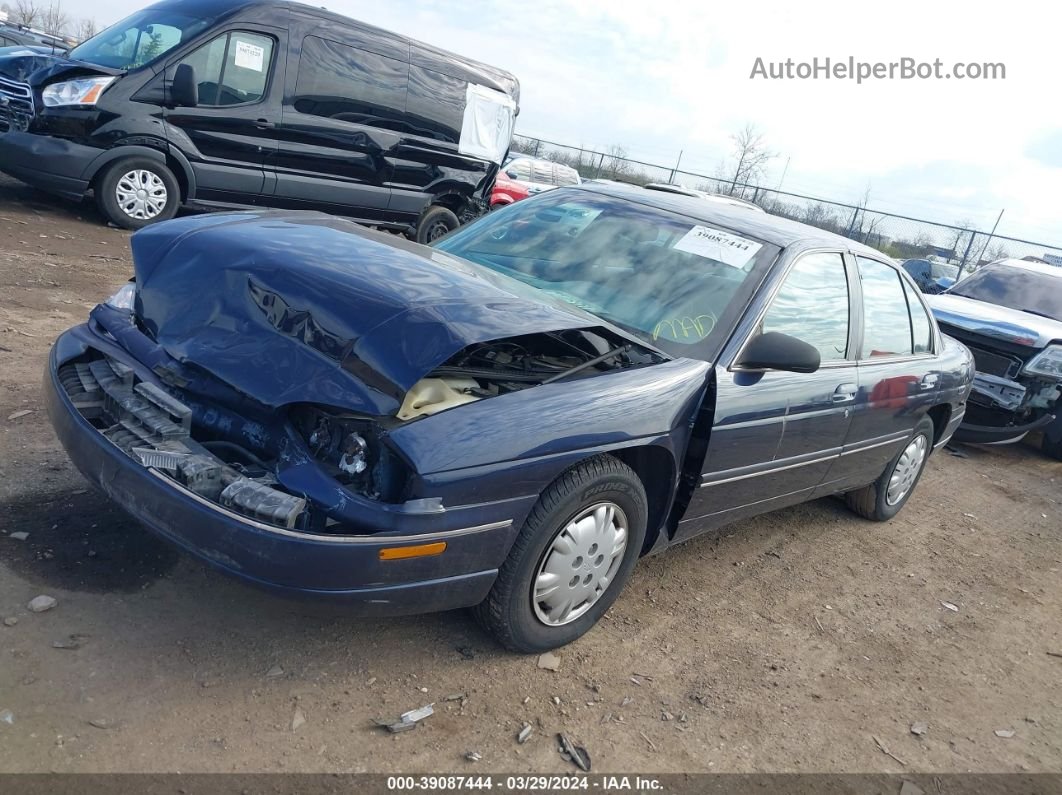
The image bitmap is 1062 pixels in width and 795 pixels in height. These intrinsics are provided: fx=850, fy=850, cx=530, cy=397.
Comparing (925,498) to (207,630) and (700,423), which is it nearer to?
(700,423)

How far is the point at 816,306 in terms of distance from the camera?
4062 millimetres

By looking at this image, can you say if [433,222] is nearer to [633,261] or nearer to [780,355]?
[633,261]

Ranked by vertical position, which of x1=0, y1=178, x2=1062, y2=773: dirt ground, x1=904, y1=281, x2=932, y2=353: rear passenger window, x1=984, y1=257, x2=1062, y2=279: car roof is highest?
x1=984, y1=257, x2=1062, y2=279: car roof

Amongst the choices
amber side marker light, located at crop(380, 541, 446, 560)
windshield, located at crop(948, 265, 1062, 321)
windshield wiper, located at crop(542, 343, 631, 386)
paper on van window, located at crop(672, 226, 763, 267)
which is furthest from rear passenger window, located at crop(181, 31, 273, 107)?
windshield, located at crop(948, 265, 1062, 321)

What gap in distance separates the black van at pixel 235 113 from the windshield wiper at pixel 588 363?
675cm

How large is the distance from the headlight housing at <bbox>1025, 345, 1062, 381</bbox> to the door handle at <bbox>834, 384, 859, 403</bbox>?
4301 mm

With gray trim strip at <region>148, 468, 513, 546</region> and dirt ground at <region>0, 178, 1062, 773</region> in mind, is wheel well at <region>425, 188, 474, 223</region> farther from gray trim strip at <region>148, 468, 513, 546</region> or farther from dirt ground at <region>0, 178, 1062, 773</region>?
gray trim strip at <region>148, 468, 513, 546</region>

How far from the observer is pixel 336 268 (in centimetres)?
310

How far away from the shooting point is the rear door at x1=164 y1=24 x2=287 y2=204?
842cm

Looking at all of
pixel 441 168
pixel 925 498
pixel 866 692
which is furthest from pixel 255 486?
pixel 441 168

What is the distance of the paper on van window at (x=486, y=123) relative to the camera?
33.3 feet

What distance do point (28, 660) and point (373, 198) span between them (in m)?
7.76

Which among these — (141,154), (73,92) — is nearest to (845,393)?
(141,154)

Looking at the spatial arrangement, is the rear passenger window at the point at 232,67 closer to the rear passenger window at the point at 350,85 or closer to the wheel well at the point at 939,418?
the rear passenger window at the point at 350,85
